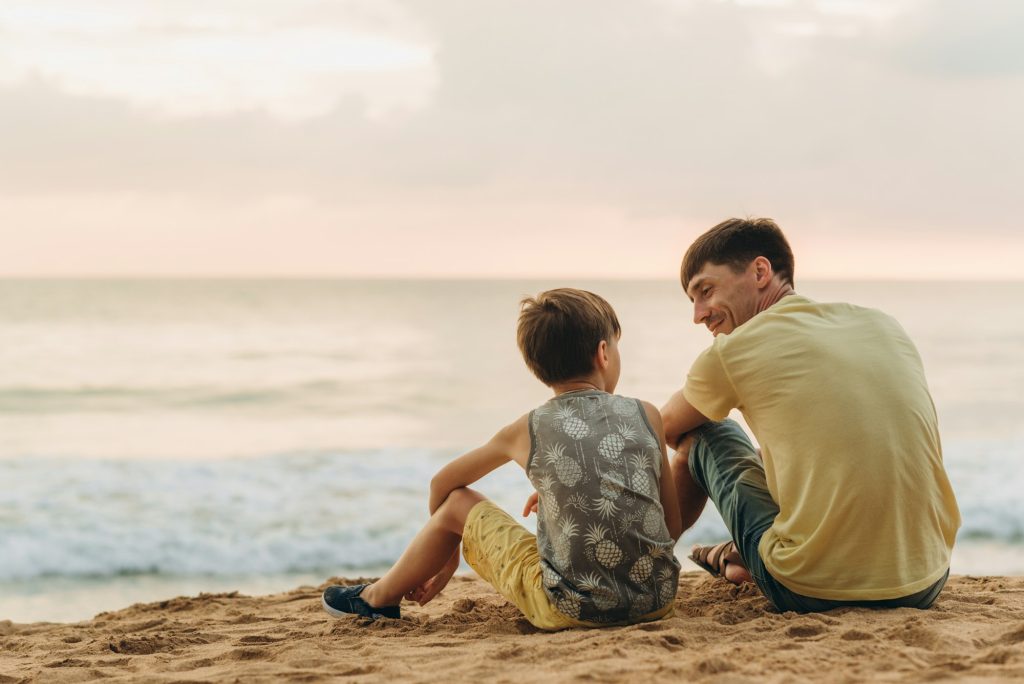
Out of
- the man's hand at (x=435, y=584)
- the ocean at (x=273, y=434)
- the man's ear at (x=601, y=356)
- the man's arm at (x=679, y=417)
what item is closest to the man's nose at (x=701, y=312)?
the man's arm at (x=679, y=417)

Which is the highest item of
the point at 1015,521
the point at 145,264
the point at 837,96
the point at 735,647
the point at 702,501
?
the point at 837,96

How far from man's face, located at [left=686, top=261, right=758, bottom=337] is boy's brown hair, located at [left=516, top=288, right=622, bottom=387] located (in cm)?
38

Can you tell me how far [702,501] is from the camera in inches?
136

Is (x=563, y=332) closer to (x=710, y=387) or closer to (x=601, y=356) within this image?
(x=601, y=356)

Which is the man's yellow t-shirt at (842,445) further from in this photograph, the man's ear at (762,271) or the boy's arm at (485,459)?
the boy's arm at (485,459)

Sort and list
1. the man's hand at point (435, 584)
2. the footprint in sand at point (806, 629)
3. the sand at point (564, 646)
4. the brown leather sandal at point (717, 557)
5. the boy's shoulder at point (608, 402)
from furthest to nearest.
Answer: the brown leather sandal at point (717, 557) < the man's hand at point (435, 584) < the boy's shoulder at point (608, 402) < the footprint in sand at point (806, 629) < the sand at point (564, 646)

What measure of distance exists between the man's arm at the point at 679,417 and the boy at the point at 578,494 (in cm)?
14

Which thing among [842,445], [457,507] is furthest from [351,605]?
[842,445]

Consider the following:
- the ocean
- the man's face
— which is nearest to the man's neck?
the man's face

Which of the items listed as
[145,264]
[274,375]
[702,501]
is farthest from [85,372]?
[702,501]

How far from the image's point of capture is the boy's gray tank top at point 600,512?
281cm

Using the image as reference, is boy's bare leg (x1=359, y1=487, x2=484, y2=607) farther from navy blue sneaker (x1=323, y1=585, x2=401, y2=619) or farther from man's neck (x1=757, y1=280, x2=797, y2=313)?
man's neck (x1=757, y1=280, x2=797, y2=313)

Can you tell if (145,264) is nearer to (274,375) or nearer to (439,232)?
(439,232)

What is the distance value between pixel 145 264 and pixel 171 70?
1705 centimetres
